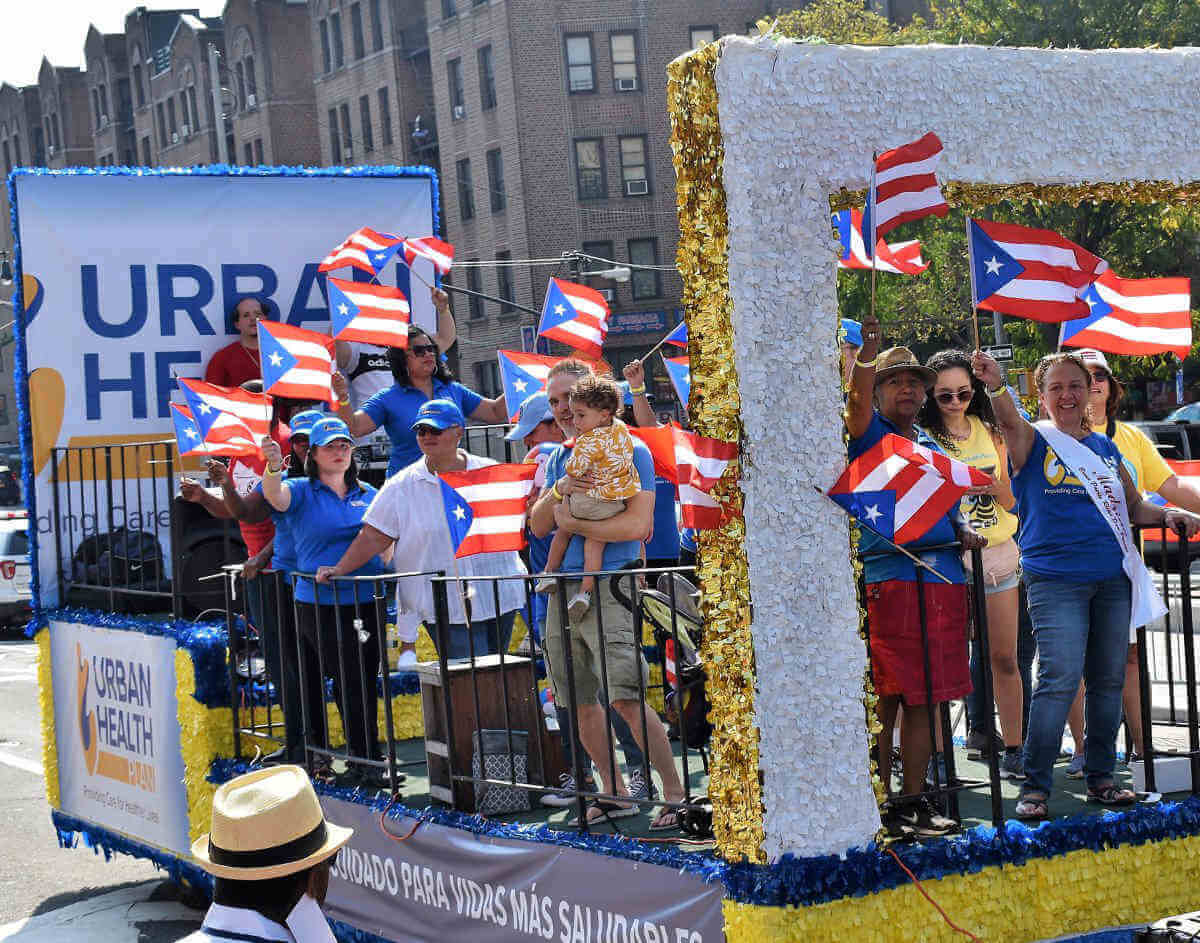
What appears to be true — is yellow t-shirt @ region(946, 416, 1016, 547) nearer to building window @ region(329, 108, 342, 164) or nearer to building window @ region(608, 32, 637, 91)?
building window @ region(608, 32, 637, 91)

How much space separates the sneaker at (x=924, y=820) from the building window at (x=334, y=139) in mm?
54432

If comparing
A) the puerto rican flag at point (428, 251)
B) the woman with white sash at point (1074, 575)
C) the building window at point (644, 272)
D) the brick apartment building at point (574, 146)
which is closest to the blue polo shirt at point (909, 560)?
the woman with white sash at point (1074, 575)

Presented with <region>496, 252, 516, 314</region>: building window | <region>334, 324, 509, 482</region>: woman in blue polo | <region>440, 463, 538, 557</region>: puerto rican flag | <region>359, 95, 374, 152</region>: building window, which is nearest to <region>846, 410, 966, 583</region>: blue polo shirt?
<region>440, 463, 538, 557</region>: puerto rican flag

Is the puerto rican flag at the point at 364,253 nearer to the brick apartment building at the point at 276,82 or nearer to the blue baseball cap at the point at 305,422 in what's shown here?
the blue baseball cap at the point at 305,422

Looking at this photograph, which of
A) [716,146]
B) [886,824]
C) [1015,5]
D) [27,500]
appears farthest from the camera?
[1015,5]

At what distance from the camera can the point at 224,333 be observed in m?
9.59

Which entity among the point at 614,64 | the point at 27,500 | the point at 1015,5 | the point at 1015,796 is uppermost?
the point at 614,64

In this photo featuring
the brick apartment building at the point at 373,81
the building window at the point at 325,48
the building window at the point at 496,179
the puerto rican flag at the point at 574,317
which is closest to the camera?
the puerto rican flag at the point at 574,317

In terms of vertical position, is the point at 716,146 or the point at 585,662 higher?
the point at 716,146

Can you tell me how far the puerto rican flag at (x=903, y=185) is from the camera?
450cm

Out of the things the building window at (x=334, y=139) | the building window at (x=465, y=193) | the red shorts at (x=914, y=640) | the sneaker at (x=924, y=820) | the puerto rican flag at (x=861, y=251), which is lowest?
the sneaker at (x=924, y=820)

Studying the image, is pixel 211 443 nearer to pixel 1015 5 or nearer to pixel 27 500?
pixel 27 500

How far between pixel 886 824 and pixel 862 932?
0.56 metres

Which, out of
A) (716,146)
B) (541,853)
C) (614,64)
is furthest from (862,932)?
(614,64)
